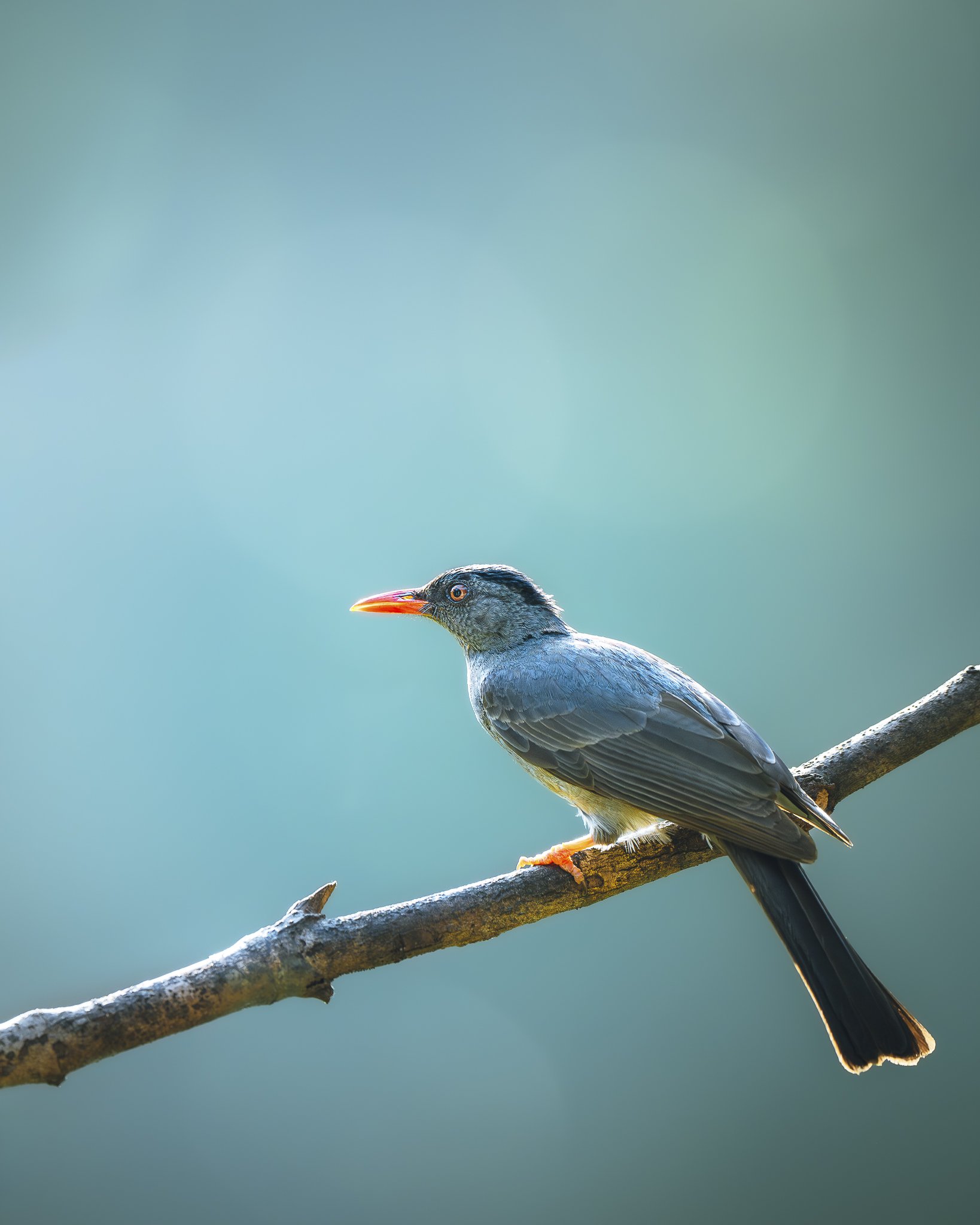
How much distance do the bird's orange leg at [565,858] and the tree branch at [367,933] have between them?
28 millimetres

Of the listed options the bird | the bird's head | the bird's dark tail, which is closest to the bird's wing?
the bird

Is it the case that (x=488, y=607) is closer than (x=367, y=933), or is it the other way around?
(x=367, y=933)

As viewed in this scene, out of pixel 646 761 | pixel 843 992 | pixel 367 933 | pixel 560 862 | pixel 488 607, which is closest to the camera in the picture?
pixel 367 933

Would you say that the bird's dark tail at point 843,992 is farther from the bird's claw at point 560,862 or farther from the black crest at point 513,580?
the black crest at point 513,580

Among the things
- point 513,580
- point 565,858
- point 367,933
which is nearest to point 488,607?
point 513,580

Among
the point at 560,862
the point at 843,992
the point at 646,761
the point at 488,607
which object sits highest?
the point at 488,607

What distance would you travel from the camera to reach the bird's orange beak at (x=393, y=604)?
4043 mm

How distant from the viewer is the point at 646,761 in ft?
10.1

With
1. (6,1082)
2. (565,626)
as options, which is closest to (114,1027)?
(6,1082)

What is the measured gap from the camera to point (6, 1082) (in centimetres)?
215

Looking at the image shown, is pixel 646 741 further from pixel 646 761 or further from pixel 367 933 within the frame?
pixel 367 933

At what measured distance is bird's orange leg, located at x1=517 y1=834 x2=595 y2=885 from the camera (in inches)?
113

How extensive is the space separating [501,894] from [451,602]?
1595 mm

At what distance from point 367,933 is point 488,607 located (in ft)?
5.71
